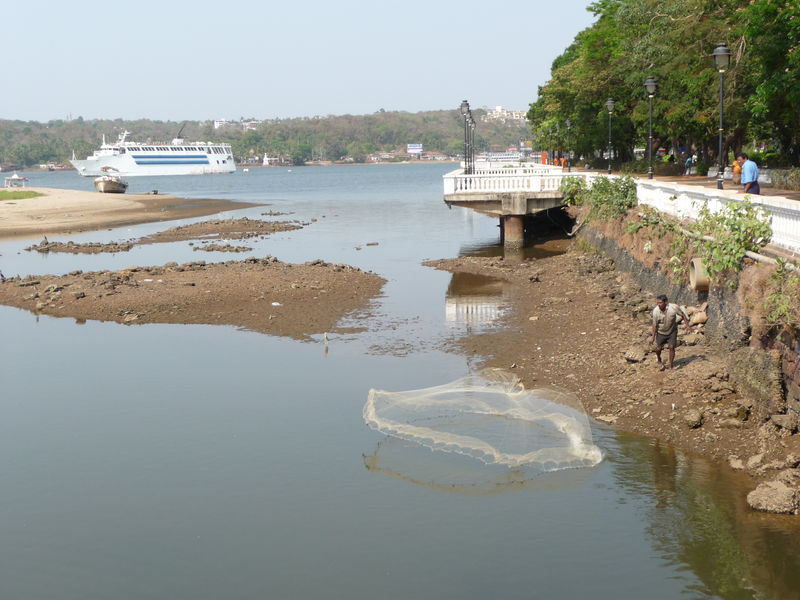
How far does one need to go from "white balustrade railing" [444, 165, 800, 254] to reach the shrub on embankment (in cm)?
35

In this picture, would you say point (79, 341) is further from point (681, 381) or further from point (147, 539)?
point (681, 381)

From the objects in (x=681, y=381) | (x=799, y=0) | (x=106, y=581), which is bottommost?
(x=106, y=581)

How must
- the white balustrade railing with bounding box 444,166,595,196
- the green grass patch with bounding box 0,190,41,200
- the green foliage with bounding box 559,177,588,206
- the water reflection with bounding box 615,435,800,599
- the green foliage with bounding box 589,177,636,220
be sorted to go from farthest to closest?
the green grass patch with bounding box 0,190,41,200, the white balustrade railing with bounding box 444,166,595,196, the green foliage with bounding box 559,177,588,206, the green foliage with bounding box 589,177,636,220, the water reflection with bounding box 615,435,800,599

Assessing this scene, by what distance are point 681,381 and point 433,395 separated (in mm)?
4921

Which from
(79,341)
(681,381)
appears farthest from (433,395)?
(79,341)

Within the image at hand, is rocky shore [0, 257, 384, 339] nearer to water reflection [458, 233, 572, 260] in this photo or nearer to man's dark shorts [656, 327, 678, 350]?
water reflection [458, 233, 572, 260]

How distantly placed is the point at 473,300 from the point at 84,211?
182 ft

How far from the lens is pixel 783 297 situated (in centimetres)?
1455

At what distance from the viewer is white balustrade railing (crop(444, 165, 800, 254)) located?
55.4 ft

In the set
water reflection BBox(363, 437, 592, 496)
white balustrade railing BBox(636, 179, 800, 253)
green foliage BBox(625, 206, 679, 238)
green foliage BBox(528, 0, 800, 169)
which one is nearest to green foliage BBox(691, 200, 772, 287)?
white balustrade railing BBox(636, 179, 800, 253)

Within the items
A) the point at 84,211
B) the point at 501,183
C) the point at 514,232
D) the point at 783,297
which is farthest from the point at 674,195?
the point at 84,211

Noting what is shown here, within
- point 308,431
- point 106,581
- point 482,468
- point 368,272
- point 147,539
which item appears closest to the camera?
point 106,581

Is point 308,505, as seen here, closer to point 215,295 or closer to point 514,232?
point 215,295

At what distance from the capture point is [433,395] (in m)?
15.9
